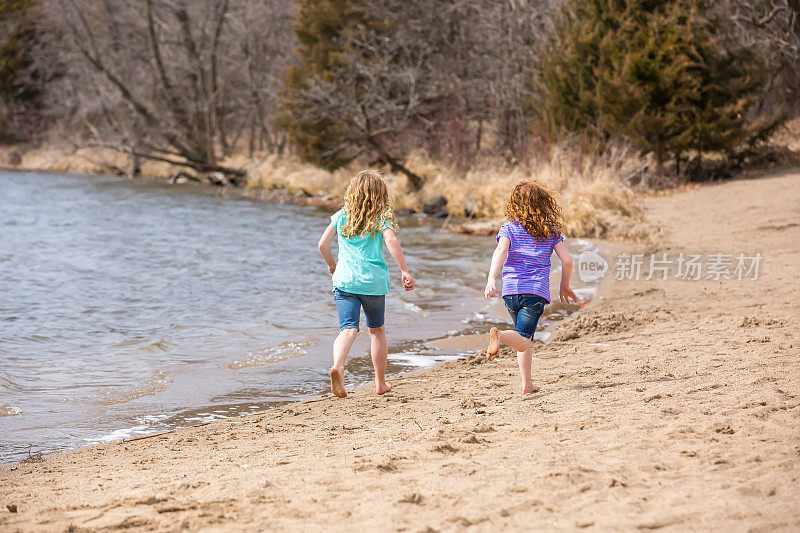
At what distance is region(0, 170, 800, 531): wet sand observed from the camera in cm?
325

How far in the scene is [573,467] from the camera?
3.66 metres

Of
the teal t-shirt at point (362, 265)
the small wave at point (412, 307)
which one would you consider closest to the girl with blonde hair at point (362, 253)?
the teal t-shirt at point (362, 265)

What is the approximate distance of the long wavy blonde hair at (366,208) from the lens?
5.81 meters

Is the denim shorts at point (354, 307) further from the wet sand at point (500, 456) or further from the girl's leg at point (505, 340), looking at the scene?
the girl's leg at point (505, 340)

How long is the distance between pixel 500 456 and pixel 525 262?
6.19 ft

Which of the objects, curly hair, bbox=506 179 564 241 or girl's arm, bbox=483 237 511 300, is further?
curly hair, bbox=506 179 564 241

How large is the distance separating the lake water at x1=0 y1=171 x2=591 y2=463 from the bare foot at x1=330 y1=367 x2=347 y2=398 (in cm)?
71

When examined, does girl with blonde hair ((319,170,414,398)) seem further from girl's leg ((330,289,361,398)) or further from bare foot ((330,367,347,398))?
bare foot ((330,367,347,398))

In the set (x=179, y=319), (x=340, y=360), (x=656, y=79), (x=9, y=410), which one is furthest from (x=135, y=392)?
(x=656, y=79)

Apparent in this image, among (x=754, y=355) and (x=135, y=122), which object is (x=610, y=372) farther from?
(x=135, y=122)

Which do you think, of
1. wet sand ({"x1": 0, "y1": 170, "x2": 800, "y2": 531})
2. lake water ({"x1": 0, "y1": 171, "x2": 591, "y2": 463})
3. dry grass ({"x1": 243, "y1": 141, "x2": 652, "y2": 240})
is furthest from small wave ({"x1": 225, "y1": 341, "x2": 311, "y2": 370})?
dry grass ({"x1": 243, "y1": 141, "x2": 652, "y2": 240})

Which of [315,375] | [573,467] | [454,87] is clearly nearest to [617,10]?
[454,87]

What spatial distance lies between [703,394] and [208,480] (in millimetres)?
2763

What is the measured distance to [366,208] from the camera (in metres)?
5.81
